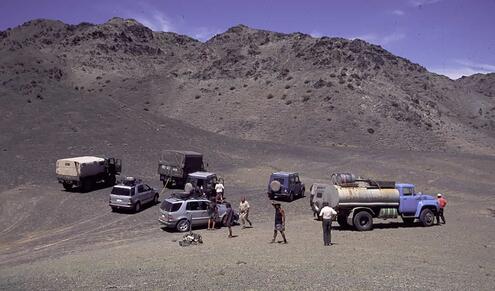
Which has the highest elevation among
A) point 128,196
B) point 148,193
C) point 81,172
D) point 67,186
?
point 81,172

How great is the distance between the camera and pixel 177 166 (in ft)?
123

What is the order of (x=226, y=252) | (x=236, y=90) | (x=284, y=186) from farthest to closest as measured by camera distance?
(x=236, y=90) < (x=284, y=186) < (x=226, y=252)

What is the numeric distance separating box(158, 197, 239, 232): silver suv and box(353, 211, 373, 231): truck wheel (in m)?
6.46

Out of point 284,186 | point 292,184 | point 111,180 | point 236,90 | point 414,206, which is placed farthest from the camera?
point 236,90

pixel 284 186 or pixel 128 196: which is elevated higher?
pixel 128 196

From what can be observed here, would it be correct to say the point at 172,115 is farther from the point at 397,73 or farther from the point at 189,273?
the point at 189,273

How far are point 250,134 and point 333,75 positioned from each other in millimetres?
25645

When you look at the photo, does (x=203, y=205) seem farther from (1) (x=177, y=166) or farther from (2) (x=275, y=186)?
(1) (x=177, y=166)

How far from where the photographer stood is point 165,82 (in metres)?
112

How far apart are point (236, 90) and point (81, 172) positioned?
227 feet

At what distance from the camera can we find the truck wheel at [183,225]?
79.7 feet

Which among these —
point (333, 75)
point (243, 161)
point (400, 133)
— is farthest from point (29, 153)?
point (333, 75)

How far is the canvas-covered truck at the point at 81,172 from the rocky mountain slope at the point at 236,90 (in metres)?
18.2

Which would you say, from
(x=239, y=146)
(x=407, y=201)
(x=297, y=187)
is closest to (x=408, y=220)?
(x=407, y=201)
